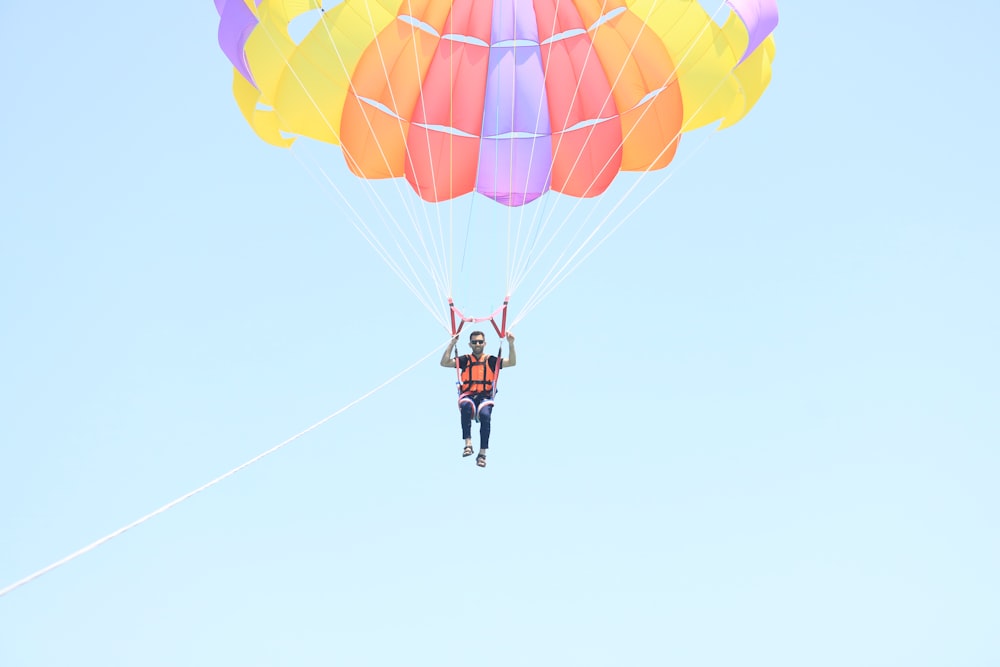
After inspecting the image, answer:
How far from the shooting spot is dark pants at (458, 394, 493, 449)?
455 inches

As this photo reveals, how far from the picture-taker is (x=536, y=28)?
553 inches

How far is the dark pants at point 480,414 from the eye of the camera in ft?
37.9

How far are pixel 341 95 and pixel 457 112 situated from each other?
1224mm

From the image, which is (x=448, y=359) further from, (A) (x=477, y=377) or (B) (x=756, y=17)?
(B) (x=756, y=17)

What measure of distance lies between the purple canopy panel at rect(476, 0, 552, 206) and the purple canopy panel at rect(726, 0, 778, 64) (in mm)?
2254

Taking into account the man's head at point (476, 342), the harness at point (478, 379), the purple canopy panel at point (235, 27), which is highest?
the purple canopy panel at point (235, 27)

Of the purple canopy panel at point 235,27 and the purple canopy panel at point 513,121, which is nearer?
the purple canopy panel at point 235,27

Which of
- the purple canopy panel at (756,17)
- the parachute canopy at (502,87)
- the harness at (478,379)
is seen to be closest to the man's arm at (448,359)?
the harness at (478,379)

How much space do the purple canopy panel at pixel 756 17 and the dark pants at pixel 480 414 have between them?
14.3 feet

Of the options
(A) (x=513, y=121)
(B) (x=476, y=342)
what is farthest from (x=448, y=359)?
(A) (x=513, y=121)

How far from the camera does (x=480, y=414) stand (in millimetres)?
11547

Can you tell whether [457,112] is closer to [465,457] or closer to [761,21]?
[761,21]

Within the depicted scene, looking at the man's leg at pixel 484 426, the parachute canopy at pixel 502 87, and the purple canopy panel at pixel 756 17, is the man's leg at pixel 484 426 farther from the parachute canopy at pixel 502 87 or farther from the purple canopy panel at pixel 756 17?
the purple canopy panel at pixel 756 17

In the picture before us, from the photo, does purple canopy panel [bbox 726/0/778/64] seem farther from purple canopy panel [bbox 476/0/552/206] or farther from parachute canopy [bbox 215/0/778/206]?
purple canopy panel [bbox 476/0/552/206]
